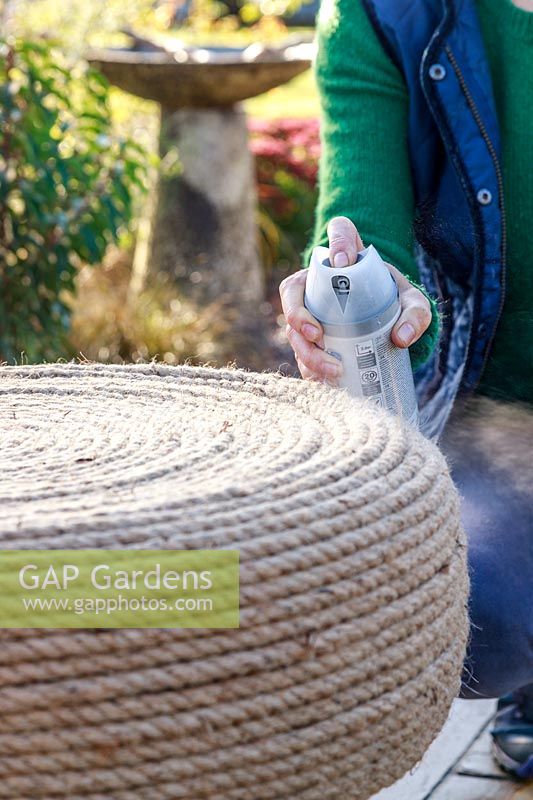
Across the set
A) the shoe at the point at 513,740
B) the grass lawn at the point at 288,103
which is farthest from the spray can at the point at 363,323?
the grass lawn at the point at 288,103

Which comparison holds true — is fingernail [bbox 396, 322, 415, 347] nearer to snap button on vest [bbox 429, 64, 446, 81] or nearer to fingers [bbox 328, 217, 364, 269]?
fingers [bbox 328, 217, 364, 269]

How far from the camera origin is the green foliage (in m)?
3.27

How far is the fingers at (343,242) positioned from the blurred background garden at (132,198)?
1979 mm

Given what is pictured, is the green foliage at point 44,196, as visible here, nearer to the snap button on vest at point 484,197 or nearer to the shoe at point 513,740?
the shoe at point 513,740

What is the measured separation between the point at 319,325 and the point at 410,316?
11 cm

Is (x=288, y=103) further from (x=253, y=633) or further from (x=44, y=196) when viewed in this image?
(x=253, y=633)

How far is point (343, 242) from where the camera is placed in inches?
55.4

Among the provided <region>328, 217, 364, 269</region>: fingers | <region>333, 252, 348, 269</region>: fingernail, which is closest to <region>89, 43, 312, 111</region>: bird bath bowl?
<region>328, 217, 364, 269</region>: fingers

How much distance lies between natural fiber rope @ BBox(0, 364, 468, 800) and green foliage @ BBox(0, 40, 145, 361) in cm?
221

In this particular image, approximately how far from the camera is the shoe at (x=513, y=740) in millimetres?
1902

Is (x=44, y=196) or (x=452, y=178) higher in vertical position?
(x=452, y=178)

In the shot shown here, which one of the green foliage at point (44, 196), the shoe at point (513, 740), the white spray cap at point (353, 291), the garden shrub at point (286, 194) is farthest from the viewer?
the garden shrub at point (286, 194)

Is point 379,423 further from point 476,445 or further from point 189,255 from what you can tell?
point 189,255

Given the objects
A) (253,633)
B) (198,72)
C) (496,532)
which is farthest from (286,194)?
(253,633)
